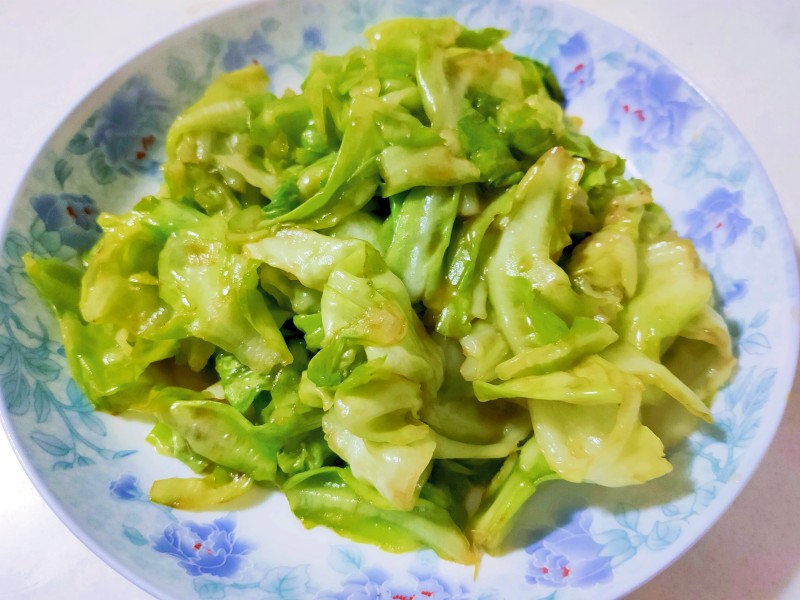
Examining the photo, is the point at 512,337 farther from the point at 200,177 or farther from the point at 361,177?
the point at 200,177

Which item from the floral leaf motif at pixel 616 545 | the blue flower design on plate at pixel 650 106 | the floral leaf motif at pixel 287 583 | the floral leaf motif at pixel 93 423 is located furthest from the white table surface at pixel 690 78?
the floral leaf motif at pixel 287 583

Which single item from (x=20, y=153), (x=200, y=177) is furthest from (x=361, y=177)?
(x=20, y=153)

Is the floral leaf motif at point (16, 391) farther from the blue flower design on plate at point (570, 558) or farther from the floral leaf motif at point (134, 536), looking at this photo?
the blue flower design on plate at point (570, 558)

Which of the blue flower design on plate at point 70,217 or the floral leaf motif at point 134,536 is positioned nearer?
the floral leaf motif at point 134,536

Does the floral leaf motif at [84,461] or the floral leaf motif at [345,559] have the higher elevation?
the floral leaf motif at [84,461]

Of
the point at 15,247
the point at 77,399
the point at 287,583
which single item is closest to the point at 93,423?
the point at 77,399

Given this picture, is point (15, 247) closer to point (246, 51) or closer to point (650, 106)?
point (246, 51)

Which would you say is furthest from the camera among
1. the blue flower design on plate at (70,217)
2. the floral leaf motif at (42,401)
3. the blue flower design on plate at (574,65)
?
the blue flower design on plate at (574,65)

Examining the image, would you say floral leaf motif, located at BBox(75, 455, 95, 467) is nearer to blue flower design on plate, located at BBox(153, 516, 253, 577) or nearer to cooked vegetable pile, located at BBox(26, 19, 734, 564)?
cooked vegetable pile, located at BBox(26, 19, 734, 564)
